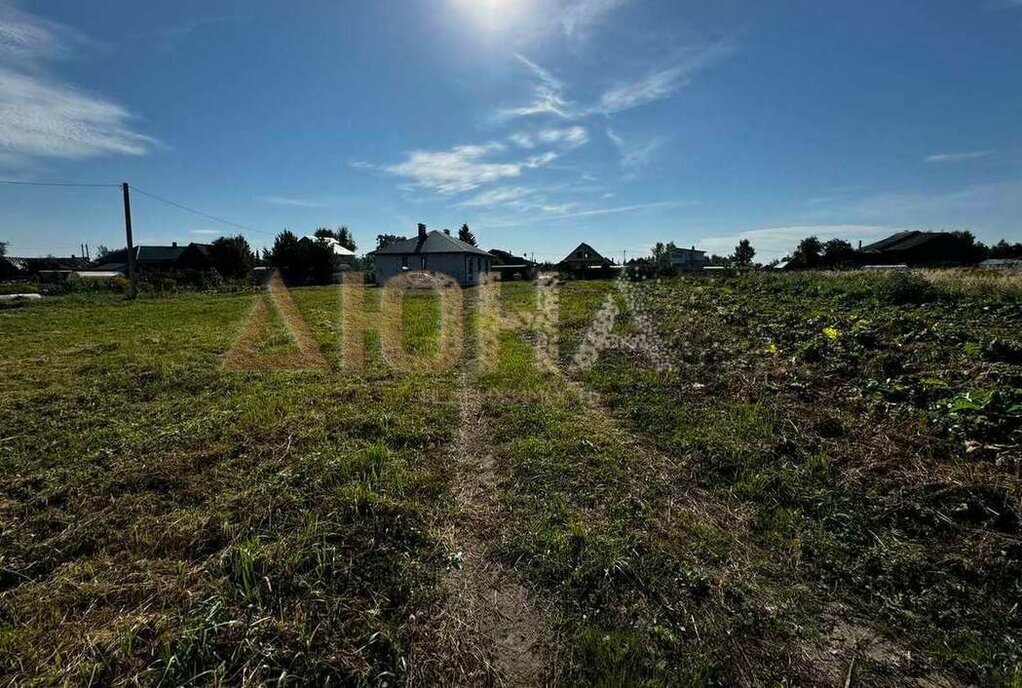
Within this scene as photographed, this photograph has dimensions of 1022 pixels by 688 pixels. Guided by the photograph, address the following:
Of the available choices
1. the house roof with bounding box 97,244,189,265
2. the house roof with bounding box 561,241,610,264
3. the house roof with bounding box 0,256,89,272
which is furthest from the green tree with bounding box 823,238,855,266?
the house roof with bounding box 0,256,89,272

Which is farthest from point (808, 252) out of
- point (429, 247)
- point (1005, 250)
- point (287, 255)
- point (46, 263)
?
point (46, 263)

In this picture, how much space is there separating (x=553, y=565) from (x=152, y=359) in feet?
28.6

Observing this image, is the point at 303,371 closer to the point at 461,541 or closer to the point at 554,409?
the point at 554,409

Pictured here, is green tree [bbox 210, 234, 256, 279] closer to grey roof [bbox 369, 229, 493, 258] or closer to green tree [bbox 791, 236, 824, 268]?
grey roof [bbox 369, 229, 493, 258]

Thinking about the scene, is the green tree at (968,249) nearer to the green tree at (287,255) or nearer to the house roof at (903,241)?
the house roof at (903,241)

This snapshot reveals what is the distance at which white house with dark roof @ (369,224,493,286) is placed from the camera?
128ft

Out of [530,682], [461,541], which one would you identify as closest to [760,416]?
[461,541]

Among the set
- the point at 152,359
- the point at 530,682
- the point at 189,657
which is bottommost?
the point at 530,682

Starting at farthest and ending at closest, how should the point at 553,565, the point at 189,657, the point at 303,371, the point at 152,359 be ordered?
the point at 152,359 < the point at 303,371 < the point at 553,565 < the point at 189,657

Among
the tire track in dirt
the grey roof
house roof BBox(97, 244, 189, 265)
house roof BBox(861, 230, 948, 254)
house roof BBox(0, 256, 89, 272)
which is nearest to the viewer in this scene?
the tire track in dirt

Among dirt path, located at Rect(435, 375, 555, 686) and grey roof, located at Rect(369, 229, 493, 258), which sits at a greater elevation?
grey roof, located at Rect(369, 229, 493, 258)

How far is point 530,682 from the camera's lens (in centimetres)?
205

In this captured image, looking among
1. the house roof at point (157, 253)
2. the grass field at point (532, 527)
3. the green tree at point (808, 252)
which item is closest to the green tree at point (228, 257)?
the house roof at point (157, 253)

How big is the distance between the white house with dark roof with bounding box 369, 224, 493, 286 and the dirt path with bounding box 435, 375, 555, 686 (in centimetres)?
3596
